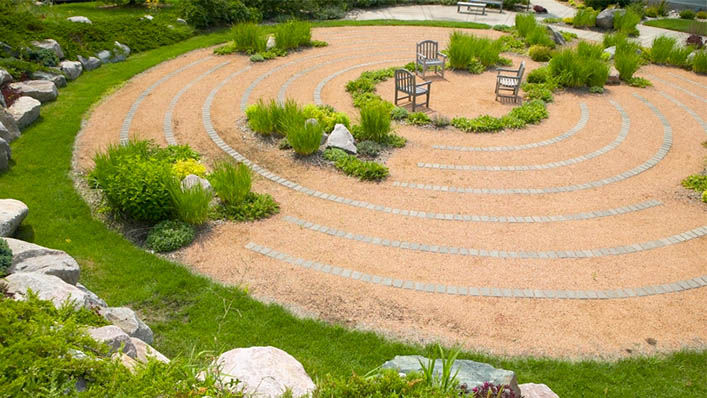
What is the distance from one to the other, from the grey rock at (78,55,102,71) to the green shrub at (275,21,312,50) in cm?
645

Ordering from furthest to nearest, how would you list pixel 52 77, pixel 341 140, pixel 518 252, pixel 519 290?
pixel 52 77 < pixel 341 140 < pixel 518 252 < pixel 519 290

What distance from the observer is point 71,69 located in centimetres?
1650

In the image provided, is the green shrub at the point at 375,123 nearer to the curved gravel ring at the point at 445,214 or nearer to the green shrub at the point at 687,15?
the curved gravel ring at the point at 445,214

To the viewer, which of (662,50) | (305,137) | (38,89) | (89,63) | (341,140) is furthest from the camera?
(662,50)

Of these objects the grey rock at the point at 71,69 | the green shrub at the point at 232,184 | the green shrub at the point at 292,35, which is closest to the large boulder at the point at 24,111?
the grey rock at the point at 71,69

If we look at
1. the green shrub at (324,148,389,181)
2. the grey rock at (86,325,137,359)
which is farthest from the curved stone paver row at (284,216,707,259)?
the grey rock at (86,325,137,359)

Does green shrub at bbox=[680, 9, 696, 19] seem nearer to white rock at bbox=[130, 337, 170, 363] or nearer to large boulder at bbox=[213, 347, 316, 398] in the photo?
large boulder at bbox=[213, 347, 316, 398]

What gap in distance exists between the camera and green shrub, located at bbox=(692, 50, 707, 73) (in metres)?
18.3

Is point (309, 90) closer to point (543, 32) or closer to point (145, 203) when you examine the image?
point (145, 203)

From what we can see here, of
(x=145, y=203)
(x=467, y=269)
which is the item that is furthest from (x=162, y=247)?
(x=467, y=269)

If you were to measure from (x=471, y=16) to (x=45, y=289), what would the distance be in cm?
2643

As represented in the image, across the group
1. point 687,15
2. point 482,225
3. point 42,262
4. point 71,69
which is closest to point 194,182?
point 42,262

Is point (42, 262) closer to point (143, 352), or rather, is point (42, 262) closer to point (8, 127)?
point (143, 352)

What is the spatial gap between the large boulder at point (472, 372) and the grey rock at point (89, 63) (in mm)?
16155
